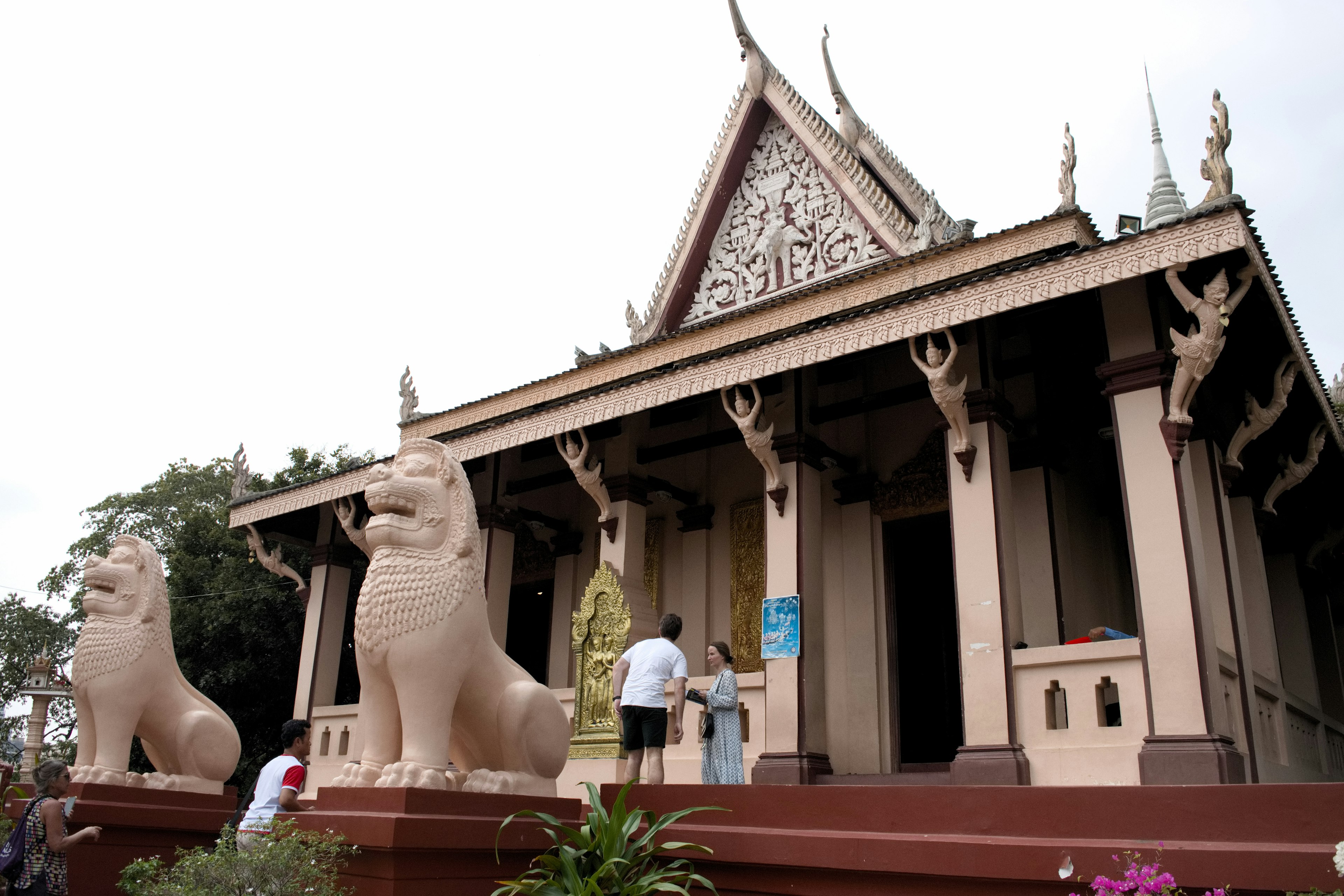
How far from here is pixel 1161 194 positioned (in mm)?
9836

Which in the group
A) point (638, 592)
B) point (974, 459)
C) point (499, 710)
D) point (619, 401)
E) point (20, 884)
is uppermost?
point (619, 401)

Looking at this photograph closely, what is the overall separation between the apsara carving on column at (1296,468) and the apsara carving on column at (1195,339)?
2807 millimetres

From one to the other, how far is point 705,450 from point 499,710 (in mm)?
6221

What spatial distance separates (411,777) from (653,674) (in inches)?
77.5

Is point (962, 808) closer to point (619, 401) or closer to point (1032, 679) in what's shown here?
point (1032, 679)

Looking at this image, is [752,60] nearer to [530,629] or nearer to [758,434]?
[758,434]

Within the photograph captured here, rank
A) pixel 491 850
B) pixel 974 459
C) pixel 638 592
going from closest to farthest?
pixel 491 850 < pixel 974 459 < pixel 638 592

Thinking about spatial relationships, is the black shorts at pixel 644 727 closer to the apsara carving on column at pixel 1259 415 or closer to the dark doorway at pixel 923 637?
the dark doorway at pixel 923 637

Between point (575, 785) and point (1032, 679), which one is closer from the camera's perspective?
point (1032, 679)

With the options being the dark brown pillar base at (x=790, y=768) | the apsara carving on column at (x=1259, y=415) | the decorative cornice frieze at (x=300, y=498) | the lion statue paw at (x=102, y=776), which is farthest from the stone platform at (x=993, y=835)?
the decorative cornice frieze at (x=300, y=498)

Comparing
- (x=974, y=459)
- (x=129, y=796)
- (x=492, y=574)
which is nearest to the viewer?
(x=129, y=796)

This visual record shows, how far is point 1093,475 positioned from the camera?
984 cm

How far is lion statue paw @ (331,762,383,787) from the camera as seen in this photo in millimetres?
4805

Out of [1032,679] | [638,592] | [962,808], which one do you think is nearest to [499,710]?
[962,808]
